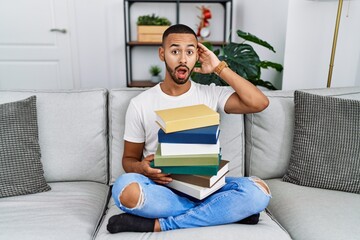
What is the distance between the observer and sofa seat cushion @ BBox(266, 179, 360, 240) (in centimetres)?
110

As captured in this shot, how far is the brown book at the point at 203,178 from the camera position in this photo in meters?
1.09

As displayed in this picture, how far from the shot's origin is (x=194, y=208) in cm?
114

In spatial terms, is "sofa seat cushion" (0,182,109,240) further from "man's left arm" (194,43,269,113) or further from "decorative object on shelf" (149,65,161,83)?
"decorative object on shelf" (149,65,161,83)

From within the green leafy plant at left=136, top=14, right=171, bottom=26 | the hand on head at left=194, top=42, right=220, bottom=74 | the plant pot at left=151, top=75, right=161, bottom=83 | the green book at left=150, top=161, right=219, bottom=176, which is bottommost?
the green book at left=150, top=161, right=219, bottom=176

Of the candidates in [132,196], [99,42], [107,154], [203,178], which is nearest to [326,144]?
[203,178]

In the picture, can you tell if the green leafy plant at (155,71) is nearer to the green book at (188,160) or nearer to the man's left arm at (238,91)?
the man's left arm at (238,91)

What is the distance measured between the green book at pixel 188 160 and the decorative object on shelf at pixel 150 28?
2361mm

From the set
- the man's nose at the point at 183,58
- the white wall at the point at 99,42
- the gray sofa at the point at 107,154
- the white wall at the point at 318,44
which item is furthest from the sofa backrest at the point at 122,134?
the white wall at the point at 99,42

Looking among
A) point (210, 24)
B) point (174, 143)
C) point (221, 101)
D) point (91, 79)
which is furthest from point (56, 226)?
point (210, 24)

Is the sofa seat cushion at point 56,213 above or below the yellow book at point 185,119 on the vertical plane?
below

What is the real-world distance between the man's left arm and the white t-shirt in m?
0.05

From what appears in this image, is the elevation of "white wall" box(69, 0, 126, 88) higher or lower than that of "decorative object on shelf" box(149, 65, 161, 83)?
higher

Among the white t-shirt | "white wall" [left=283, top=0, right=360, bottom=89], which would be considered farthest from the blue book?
"white wall" [left=283, top=0, right=360, bottom=89]

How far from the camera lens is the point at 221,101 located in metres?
1.37
